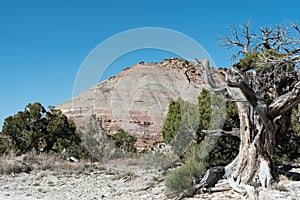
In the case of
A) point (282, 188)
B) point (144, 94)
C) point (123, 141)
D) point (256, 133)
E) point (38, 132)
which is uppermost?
point (144, 94)

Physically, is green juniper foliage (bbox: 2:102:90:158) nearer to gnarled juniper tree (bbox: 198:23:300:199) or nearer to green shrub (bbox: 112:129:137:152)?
green shrub (bbox: 112:129:137:152)

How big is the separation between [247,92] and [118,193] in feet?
15.5

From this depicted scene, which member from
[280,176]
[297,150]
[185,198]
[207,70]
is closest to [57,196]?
[185,198]

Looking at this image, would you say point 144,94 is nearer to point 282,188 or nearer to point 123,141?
point 123,141

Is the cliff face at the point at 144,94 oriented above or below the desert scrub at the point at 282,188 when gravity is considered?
above

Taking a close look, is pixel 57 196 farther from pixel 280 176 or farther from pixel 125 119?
pixel 125 119

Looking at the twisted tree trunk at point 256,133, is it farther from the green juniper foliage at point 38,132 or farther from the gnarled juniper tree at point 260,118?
the green juniper foliage at point 38,132

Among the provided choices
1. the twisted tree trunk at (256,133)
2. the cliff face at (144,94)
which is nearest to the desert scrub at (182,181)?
the twisted tree trunk at (256,133)

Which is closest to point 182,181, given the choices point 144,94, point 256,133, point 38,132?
point 256,133

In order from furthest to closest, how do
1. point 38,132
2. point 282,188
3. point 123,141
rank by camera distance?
point 123,141 < point 38,132 < point 282,188

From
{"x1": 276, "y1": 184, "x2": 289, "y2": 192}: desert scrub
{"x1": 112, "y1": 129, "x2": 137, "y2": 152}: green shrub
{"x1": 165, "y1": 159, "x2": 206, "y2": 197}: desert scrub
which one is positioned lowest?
{"x1": 276, "y1": 184, "x2": 289, "y2": 192}: desert scrub

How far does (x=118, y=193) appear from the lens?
1064 centimetres

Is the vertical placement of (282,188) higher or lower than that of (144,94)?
lower

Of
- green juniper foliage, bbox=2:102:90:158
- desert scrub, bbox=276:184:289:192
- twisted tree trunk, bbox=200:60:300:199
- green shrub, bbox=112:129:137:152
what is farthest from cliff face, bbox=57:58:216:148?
desert scrub, bbox=276:184:289:192
